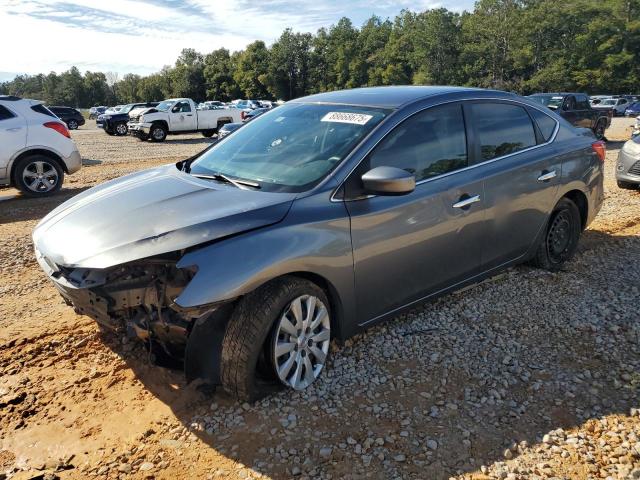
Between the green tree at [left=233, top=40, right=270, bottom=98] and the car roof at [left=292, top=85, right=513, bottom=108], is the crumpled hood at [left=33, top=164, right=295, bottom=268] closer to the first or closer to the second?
the car roof at [left=292, top=85, right=513, bottom=108]

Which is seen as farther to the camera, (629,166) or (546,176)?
(629,166)

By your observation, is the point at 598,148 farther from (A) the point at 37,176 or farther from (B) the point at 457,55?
(B) the point at 457,55

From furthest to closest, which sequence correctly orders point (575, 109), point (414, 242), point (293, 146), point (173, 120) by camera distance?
point (173, 120)
point (575, 109)
point (293, 146)
point (414, 242)

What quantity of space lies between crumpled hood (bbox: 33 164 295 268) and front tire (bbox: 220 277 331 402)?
15.8 inches

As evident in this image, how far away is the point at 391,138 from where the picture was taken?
341 cm

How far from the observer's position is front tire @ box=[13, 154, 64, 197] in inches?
348

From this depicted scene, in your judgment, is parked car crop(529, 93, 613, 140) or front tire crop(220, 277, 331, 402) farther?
parked car crop(529, 93, 613, 140)

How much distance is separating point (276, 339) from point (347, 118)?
5.28 ft

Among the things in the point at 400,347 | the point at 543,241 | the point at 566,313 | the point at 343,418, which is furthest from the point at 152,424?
the point at 543,241

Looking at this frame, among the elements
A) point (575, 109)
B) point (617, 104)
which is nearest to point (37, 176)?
A: point (575, 109)

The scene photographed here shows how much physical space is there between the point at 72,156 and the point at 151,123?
46.4ft

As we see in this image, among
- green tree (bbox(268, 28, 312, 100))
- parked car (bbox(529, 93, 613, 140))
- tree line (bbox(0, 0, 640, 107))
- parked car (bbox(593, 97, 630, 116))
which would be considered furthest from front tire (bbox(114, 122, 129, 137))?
green tree (bbox(268, 28, 312, 100))

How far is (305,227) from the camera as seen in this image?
2.93 metres

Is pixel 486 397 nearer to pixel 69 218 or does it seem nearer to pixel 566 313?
pixel 566 313
